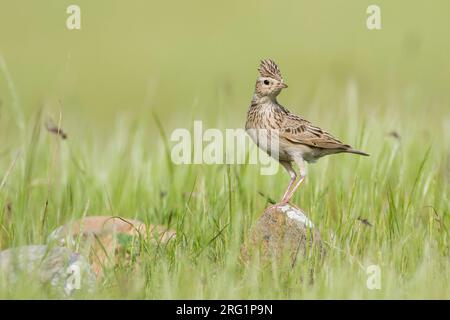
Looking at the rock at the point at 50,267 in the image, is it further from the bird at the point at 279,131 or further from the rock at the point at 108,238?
the bird at the point at 279,131

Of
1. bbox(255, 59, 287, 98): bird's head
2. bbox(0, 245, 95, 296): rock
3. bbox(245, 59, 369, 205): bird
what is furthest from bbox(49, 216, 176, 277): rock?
bbox(255, 59, 287, 98): bird's head

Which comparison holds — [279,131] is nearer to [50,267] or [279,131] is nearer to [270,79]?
[270,79]

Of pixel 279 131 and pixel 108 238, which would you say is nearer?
pixel 279 131

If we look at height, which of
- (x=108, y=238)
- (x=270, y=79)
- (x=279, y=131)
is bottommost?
(x=108, y=238)

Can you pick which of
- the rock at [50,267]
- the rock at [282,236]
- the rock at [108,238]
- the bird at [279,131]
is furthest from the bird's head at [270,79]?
the rock at [50,267]

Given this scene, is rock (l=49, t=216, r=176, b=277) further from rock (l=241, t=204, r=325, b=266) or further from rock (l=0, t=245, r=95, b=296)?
rock (l=241, t=204, r=325, b=266)

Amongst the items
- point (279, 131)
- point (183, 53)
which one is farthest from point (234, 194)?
point (183, 53)

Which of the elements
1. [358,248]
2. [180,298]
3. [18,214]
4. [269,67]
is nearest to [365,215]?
[358,248]
